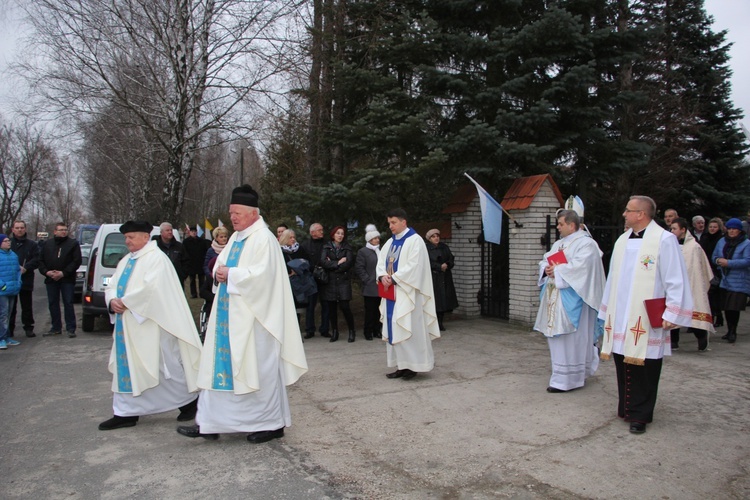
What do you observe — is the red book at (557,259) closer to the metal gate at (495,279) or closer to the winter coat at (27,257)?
the metal gate at (495,279)

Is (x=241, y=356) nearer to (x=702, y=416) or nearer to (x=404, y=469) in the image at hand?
(x=404, y=469)

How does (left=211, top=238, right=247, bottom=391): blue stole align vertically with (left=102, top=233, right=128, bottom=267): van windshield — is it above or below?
below

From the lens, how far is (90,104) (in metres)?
15.9

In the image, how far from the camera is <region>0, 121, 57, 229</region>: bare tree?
43.4 metres

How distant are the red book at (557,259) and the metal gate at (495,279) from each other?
4435mm

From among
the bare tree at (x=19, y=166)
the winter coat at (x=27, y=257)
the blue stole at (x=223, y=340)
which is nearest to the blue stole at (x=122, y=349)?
the blue stole at (x=223, y=340)

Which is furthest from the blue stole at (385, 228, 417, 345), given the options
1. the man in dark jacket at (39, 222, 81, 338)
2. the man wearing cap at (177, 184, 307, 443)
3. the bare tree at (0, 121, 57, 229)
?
the bare tree at (0, 121, 57, 229)

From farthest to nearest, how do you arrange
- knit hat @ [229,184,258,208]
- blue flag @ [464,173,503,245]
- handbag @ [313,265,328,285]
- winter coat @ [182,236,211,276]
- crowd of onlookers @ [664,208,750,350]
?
1. winter coat @ [182,236,211,276]
2. handbag @ [313,265,328,285]
3. blue flag @ [464,173,503,245]
4. crowd of onlookers @ [664,208,750,350]
5. knit hat @ [229,184,258,208]

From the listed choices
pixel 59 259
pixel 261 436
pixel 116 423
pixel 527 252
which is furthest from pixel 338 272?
pixel 59 259

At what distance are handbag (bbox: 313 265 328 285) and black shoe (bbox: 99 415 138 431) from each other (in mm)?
4522

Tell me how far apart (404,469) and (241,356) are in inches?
60.5

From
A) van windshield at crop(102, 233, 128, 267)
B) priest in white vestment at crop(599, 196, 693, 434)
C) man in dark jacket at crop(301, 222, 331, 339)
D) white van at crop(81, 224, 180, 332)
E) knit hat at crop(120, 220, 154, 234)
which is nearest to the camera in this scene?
priest in white vestment at crop(599, 196, 693, 434)

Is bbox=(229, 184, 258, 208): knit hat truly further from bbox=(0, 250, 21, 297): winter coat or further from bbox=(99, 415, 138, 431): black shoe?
bbox=(0, 250, 21, 297): winter coat

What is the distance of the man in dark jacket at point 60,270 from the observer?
995cm
